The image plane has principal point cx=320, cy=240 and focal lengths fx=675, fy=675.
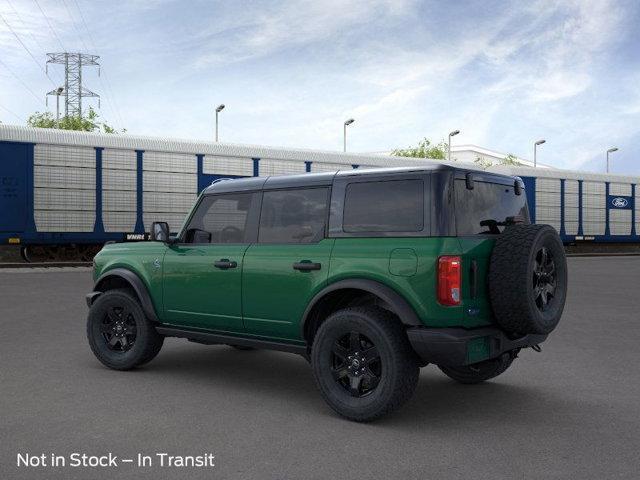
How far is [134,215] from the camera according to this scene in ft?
72.6

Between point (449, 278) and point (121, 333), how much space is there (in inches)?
146

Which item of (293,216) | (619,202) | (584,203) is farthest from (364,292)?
(619,202)

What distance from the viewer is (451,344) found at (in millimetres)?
4648

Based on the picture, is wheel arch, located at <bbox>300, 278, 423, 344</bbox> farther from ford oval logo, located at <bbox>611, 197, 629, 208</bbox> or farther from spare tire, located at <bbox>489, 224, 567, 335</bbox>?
ford oval logo, located at <bbox>611, 197, 629, 208</bbox>

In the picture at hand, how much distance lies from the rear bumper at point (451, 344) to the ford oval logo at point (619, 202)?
3297 centimetres

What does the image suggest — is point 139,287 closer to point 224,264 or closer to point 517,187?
point 224,264

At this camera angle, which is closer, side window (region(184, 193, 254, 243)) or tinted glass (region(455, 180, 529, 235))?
tinted glass (region(455, 180, 529, 235))

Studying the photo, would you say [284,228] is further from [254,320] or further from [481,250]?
[481,250]

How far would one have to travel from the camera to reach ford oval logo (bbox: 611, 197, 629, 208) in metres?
34.8

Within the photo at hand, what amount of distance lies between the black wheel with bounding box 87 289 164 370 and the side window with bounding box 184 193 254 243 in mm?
973

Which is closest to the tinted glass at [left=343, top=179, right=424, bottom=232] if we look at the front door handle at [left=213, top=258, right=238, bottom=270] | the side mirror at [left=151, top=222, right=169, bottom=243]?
the front door handle at [left=213, top=258, right=238, bottom=270]

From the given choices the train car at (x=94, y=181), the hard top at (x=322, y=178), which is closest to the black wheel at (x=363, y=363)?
the hard top at (x=322, y=178)

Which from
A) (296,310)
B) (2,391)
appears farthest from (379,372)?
(2,391)

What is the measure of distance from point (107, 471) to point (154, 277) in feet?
9.28
